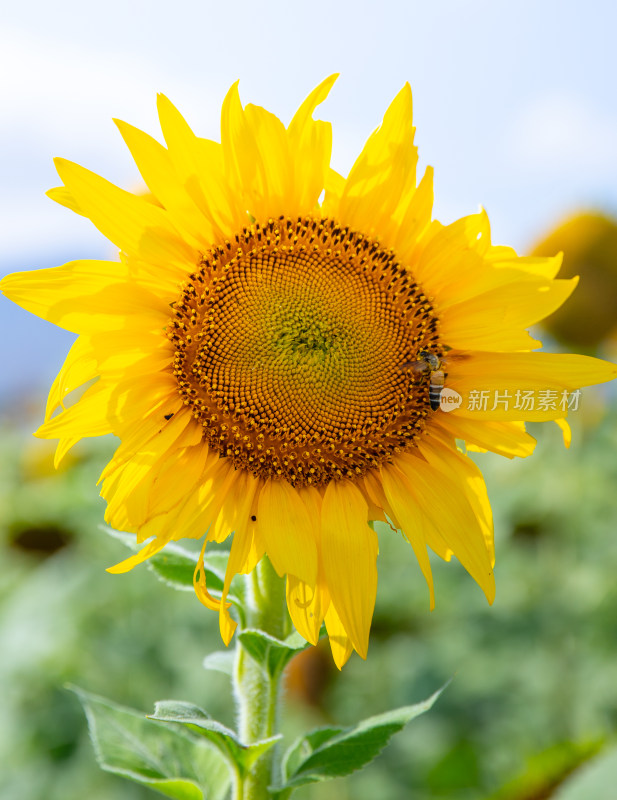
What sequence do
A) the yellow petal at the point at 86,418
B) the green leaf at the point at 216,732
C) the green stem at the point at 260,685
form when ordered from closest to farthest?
1. the green leaf at the point at 216,732
2. the yellow petal at the point at 86,418
3. the green stem at the point at 260,685

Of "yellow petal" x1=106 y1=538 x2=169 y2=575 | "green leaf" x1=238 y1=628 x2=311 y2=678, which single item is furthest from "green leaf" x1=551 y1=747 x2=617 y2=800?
"yellow petal" x1=106 y1=538 x2=169 y2=575

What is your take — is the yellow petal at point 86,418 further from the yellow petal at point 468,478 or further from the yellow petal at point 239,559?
the yellow petal at point 468,478

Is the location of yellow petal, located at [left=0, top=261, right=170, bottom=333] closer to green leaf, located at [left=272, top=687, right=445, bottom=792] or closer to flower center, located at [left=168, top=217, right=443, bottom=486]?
flower center, located at [left=168, top=217, right=443, bottom=486]

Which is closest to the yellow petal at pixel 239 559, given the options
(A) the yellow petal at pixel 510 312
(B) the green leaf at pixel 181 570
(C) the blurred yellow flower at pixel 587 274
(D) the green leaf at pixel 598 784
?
(B) the green leaf at pixel 181 570

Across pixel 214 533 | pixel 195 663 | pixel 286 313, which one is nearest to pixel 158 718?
pixel 214 533

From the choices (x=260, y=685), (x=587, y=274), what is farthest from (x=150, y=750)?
(x=587, y=274)

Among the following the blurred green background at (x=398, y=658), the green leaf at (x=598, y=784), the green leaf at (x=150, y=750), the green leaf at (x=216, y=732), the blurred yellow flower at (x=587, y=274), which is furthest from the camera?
the blurred yellow flower at (x=587, y=274)

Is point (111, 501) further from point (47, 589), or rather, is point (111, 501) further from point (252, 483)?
point (47, 589)
